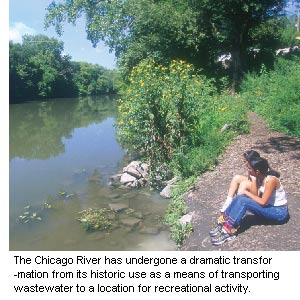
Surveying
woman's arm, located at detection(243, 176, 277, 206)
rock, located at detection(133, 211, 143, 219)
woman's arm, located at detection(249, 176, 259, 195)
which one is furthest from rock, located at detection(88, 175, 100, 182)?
woman's arm, located at detection(243, 176, 277, 206)

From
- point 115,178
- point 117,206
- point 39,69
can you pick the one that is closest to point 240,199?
point 117,206

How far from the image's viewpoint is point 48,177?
13.6 m

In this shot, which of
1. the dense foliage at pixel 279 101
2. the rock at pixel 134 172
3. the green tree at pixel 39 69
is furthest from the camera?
the green tree at pixel 39 69

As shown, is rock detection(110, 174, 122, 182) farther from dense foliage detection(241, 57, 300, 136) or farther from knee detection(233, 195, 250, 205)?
knee detection(233, 195, 250, 205)

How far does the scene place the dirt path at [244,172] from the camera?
595 centimetres

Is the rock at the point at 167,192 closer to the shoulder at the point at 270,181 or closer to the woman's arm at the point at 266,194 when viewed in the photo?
the woman's arm at the point at 266,194

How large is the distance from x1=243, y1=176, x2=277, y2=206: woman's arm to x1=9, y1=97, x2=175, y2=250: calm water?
7.77 ft

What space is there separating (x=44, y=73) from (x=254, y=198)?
6447 centimetres

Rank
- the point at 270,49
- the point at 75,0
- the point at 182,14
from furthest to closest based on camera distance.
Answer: the point at 270,49, the point at 75,0, the point at 182,14

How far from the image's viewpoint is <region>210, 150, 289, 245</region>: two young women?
220 inches

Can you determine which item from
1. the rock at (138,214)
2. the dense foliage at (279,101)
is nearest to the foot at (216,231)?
the rock at (138,214)

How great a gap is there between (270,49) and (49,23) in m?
15.8
